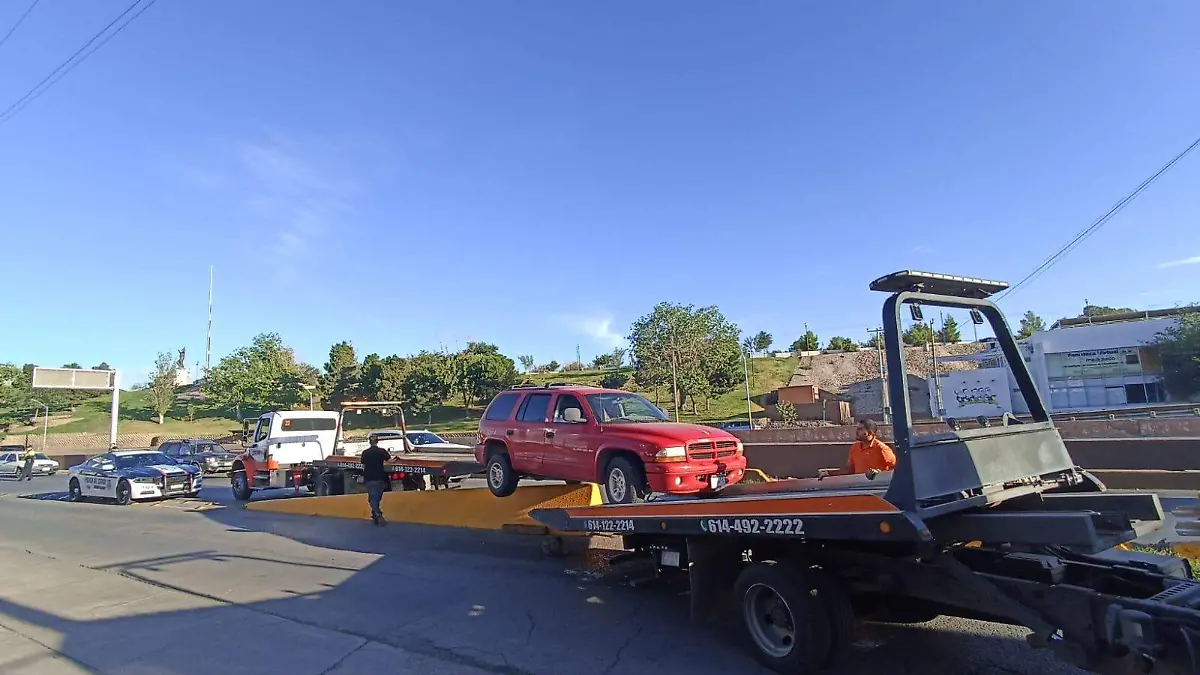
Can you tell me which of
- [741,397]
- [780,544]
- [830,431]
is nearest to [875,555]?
[780,544]

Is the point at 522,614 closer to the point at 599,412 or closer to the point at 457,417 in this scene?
the point at 599,412

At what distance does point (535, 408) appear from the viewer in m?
10.3

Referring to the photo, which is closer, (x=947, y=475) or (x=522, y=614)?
(x=947, y=475)

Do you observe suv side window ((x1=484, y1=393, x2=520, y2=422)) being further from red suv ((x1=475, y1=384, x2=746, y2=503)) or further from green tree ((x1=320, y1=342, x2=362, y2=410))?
green tree ((x1=320, y1=342, x2=362, y2=410))

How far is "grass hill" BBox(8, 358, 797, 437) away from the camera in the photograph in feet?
196

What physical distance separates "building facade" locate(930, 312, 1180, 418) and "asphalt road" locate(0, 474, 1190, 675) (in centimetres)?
5019

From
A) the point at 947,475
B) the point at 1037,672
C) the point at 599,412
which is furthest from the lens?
the point at 599,412

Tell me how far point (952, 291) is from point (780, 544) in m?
2.39

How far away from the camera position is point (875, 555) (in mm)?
4961

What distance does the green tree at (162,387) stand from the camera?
72.7 metres

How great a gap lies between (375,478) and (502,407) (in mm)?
3810

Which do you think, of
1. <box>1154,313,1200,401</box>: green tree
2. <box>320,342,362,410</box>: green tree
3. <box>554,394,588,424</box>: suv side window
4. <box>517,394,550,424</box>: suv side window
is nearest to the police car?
<box>517,394,550,424</box>: suv side window

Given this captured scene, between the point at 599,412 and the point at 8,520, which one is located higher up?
the point at 599,412

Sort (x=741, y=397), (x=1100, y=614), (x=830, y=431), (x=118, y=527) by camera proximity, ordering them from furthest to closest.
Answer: (x=741, y=397)
(x=830, y=431)
(x=118, y=527)
(x=1100, y=614)
